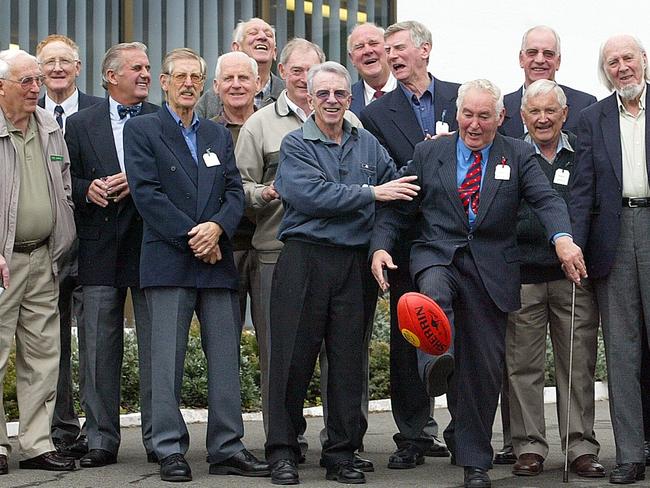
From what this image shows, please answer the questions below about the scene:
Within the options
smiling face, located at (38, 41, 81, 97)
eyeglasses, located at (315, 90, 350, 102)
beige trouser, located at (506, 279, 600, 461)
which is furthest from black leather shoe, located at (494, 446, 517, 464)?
smiling face, located at (38, 41, 81, 97)

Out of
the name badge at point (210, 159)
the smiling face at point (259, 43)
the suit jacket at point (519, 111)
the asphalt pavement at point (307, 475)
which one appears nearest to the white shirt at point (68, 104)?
the smiling face at point (259, 43)

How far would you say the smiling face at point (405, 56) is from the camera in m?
8.77

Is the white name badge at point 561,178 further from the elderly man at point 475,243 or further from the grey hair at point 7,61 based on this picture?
the grey hair at point 7,61

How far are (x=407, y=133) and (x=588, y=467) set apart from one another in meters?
2.31

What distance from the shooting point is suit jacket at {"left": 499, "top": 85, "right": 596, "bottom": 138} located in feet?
28.7

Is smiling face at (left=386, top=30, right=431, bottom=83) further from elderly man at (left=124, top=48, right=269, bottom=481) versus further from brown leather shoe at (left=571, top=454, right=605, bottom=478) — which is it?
brown leather shoe at (left=571, top=454, right=605, bottom=478)

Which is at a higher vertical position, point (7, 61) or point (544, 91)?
point (7, 61)

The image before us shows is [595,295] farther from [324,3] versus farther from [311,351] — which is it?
[324,3]

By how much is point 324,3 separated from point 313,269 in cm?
978

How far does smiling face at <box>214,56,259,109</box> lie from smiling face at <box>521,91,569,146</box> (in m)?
1.75

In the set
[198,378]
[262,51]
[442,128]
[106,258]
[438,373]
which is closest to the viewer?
[438,373]

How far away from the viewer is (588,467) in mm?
8133

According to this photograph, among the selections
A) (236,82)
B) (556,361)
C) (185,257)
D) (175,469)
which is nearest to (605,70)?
(556,361)

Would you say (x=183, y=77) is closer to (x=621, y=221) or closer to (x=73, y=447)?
(x=73, y=447)
